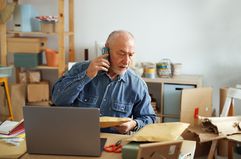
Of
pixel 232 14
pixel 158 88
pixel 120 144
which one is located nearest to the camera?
pixel 120 144

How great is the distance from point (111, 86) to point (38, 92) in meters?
1.70

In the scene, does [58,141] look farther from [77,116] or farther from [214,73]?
[214,73]

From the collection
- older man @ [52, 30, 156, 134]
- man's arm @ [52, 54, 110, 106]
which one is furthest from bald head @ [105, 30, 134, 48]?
man's arm @ [52, 54, 110, 106]

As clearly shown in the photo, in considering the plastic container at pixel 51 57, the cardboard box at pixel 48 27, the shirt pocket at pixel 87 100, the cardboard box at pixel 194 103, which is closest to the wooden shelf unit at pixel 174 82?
the cardboard box at pixel 194 103

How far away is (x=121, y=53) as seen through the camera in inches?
81.0

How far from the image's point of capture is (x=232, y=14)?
331 centimetres

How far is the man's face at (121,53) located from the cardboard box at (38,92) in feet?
5.64

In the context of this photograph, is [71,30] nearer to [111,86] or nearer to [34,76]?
[34,76]

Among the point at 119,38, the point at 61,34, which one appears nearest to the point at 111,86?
the point at 119,38

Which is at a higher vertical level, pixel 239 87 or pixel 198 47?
pixel 198 47

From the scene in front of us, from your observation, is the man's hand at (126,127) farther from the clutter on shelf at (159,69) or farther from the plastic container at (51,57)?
the plastic container at (51,57)

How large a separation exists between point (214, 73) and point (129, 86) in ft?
5.28

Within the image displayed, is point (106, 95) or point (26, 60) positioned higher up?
point (26, 60)

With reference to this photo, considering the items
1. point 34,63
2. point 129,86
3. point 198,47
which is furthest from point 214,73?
point 34,63
